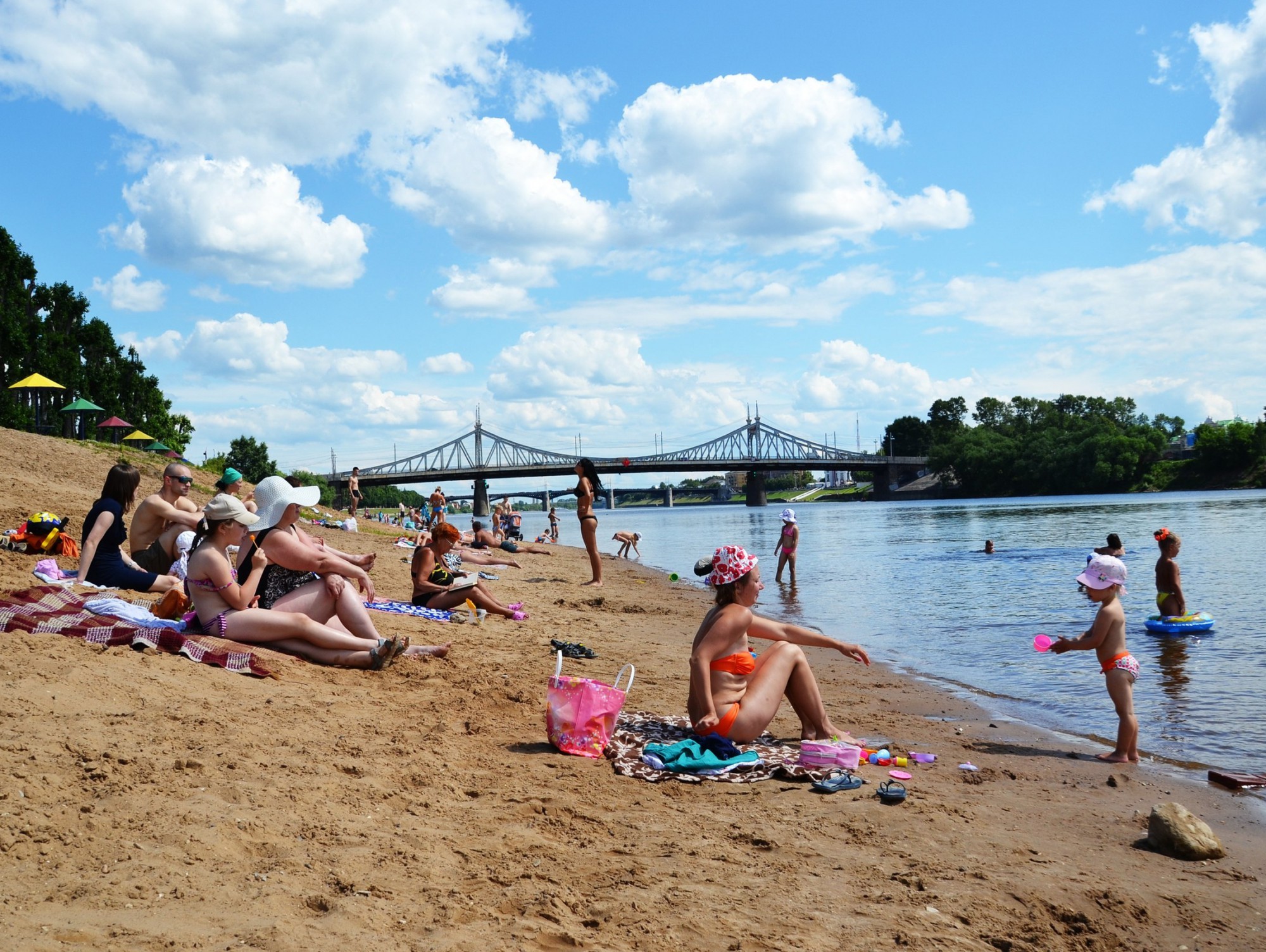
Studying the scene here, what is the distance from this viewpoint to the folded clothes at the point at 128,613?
6.32m

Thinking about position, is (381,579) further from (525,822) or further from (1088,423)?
(1088,423)

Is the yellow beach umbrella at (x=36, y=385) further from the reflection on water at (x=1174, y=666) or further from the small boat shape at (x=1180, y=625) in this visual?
the reflection on water at (x=1174, y=666)

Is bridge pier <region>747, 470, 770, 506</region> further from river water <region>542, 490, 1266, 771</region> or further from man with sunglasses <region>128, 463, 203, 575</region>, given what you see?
man with sunglasses <region>128, 463, 203, 575</region>

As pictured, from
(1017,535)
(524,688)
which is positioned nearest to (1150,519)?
(1017,535)

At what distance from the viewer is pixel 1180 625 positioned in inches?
428

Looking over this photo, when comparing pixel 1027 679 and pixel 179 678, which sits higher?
pixel 179 678

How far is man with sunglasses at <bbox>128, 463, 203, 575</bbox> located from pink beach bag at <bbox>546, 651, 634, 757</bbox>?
17.2ft

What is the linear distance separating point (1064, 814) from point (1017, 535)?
3155 cm

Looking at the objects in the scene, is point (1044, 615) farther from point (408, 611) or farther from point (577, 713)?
point (577, 713)

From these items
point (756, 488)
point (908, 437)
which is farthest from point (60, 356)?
point (908, 437)

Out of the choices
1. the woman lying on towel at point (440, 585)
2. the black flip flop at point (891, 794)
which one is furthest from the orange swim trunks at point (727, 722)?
the woman lying on towel at point (440, 585)

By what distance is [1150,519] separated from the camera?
4072 cm

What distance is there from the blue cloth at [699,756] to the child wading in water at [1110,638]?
2287mm

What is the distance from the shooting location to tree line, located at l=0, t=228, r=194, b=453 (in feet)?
118
